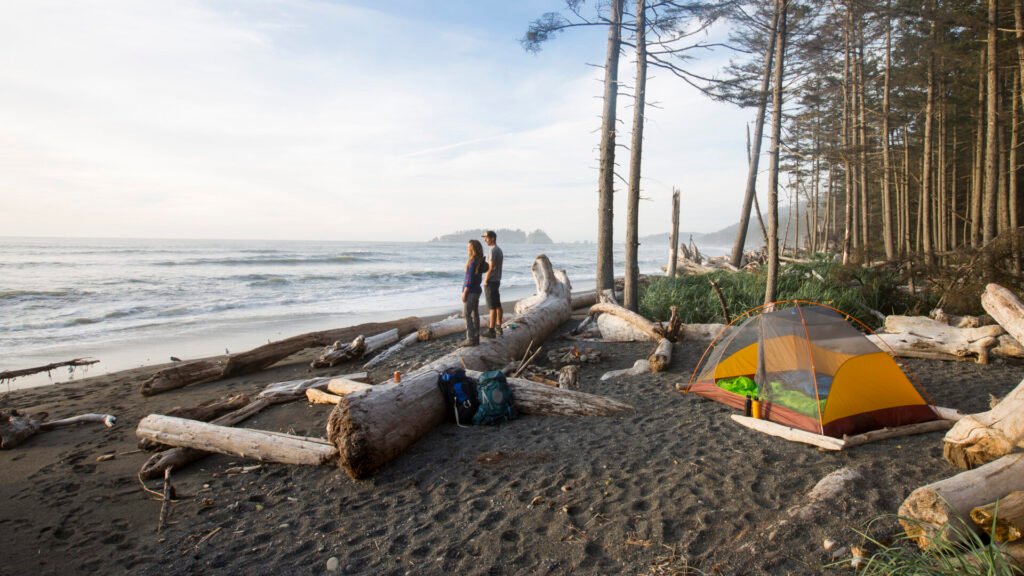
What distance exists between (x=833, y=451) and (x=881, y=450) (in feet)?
1.20

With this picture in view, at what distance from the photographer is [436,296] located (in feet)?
64.8

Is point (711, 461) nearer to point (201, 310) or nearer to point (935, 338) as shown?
point (935, 338)

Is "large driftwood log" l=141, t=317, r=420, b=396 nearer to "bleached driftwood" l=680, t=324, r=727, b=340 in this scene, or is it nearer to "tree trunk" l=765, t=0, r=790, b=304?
"bleached driftwood" l=680, t=324, r=727, b=340

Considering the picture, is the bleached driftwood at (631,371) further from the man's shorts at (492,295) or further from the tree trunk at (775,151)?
the tree trunk at (775,151)

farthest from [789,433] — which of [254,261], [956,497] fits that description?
[254,261]

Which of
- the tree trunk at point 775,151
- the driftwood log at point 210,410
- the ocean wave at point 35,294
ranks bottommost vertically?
the driftwood log at point 210,410

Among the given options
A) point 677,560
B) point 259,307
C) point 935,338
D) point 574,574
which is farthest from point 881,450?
point 259,307

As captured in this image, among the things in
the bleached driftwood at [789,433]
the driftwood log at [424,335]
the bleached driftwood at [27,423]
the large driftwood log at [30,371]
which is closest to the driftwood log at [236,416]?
the driftwood log at [424,335]

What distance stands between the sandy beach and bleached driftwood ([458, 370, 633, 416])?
0.14 meters

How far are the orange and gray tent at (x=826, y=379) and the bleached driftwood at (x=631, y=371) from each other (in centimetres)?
171

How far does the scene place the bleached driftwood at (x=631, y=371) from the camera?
6890mm

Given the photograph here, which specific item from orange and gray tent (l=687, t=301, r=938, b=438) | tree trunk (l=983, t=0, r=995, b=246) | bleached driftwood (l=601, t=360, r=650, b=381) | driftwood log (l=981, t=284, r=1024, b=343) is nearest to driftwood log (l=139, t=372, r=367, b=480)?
bleached driftwood (l=601, t=360, r=650, b=381)

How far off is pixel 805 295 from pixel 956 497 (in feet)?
25.8

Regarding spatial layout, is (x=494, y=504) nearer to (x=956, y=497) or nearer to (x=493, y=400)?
(x=493, y=400)
